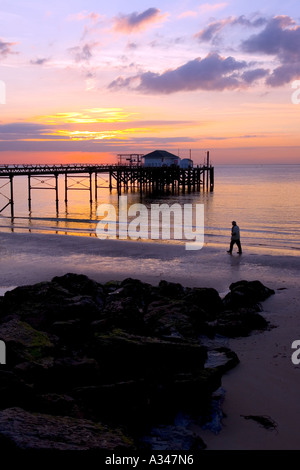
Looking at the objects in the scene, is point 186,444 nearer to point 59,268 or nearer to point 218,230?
point 59,268

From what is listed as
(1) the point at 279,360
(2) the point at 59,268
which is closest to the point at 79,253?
(2) the point at 59,268

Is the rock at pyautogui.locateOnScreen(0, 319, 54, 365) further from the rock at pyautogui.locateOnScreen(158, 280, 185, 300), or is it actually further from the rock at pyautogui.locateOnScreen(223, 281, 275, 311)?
the rock at pyautogui.locateOnScreen(223, 281, 275, 311)

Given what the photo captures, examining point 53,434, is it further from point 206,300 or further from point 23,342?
point 206,300

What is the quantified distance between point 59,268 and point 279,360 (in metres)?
10.2

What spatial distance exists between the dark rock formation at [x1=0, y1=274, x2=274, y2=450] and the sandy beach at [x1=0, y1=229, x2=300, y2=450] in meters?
0.41

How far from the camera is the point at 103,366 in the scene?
656cm

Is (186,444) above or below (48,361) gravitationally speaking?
below

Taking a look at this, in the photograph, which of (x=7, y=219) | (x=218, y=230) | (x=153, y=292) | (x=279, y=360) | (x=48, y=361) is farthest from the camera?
(x=7, y=219)

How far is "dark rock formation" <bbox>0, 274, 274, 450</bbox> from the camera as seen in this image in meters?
4.89

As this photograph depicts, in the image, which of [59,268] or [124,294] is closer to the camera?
[124,294]

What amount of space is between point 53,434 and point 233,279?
10774 millimetres

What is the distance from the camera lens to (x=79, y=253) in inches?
773

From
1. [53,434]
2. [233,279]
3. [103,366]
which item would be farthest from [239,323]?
[233,279]

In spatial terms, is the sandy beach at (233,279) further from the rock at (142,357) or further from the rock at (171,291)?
the rock at (171,291)
